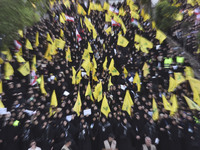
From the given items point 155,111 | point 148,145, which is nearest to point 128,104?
point 155,111

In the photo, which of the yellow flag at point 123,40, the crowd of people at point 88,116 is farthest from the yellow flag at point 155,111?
the yellow flag at point 123,40

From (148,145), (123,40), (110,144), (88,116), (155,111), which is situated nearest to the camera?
(148,145)

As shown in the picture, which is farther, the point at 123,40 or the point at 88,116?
the point at 123,40

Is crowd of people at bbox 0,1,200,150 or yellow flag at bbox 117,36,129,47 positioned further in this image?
yellow flag at bbox 117,36,129,47

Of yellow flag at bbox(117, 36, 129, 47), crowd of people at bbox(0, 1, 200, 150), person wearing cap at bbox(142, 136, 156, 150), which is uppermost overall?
yellow flag at bbox(117, 36, 129, 47)

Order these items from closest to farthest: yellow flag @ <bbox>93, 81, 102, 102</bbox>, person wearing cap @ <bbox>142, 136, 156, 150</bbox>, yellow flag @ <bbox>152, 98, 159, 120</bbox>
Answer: person wearing cap @ <bbox>142, 136, 156, 150</bbox>, yellow flag @ <bbox>152, 98, 159, 120</bbox>, yellow flag @ <bbox>93, 81, 102, 102</bbox>

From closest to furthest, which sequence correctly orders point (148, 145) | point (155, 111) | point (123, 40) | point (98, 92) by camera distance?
1. point (148, 145)
2. point (155, 111)
3. point (98, 92)
4. point (123, 40)

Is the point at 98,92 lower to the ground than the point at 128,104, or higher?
higher

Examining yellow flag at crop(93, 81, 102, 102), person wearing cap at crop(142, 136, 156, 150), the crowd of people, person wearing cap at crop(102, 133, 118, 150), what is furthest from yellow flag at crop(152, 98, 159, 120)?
yellow flag at crop(93, 81, 102, 102)

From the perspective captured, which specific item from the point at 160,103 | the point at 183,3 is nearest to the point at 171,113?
the point at 160,103

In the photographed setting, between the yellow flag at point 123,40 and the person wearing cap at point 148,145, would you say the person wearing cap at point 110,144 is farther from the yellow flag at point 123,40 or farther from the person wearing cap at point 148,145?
the yellow flag at point 123,40

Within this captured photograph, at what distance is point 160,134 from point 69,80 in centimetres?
360

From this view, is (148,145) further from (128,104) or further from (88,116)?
(88,116)

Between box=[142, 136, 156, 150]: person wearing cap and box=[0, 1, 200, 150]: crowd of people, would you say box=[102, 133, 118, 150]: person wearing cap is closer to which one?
box=[0, 1, 200, 150]: crowd of people
